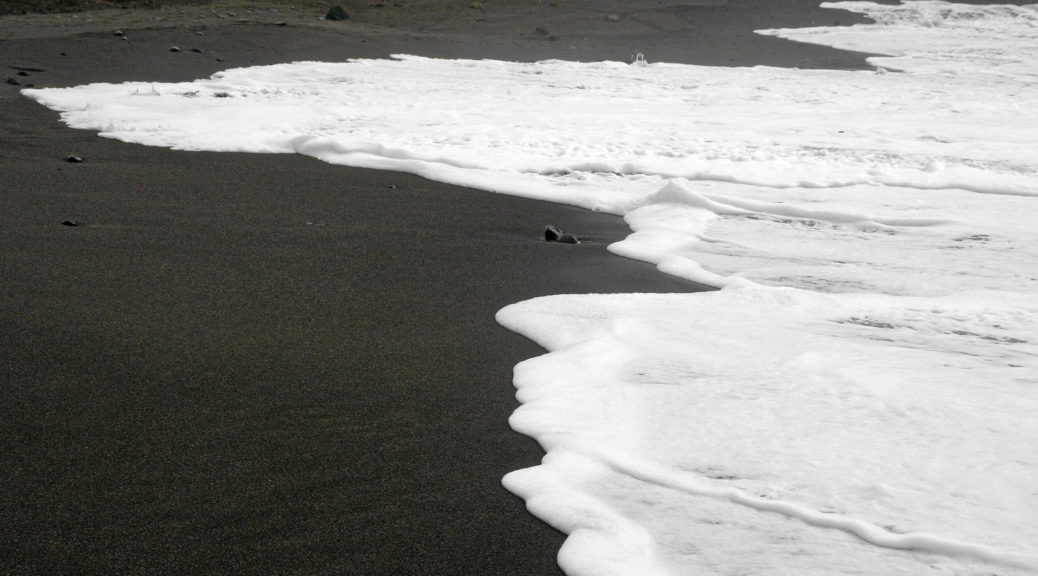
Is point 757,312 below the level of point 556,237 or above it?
below

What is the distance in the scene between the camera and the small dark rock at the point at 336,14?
13.8 m

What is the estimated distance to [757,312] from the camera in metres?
3.14

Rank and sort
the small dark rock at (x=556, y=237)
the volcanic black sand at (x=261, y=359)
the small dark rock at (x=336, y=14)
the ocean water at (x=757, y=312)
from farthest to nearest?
the small dark rock at (x=336, y=14), the small dark rock at (x=556, y=237), the ocean water at (x=757, y=312), the volcanic black sand at (x=261, y=359)

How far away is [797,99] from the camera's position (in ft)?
29.3

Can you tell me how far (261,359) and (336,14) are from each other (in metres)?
12.3

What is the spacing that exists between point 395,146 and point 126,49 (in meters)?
5.01

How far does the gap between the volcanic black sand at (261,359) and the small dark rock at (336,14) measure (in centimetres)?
863

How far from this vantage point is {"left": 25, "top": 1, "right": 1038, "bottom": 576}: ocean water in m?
1.86

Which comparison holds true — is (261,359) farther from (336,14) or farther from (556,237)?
(336,14)

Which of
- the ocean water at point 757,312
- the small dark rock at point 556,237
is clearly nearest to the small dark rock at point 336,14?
the ocean water at point 757,312

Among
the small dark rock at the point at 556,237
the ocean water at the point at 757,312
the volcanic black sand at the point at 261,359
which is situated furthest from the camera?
the small dark rock at the point at 556,237

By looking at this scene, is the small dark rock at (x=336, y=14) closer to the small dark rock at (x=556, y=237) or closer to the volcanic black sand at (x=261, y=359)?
the volcanic black sand at (x=261, y=359)

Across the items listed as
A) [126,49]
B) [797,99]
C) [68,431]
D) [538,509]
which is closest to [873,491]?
[538,509]

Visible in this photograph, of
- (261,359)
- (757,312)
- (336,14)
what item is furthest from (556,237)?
(336,14)
